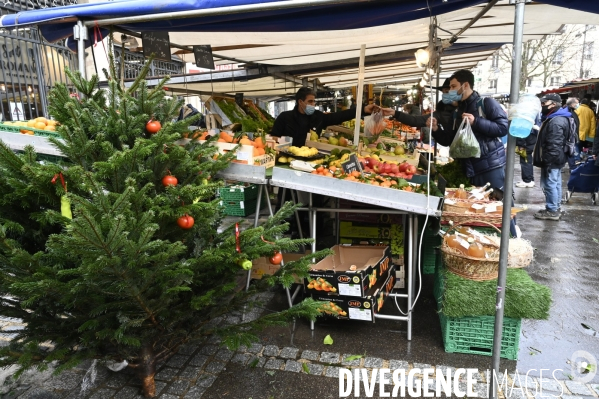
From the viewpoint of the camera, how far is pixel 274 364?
3.27m

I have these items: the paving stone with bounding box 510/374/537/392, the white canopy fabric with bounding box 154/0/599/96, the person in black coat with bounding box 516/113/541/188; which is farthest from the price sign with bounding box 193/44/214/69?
the person in black coat with bounding box 516/113/541/188

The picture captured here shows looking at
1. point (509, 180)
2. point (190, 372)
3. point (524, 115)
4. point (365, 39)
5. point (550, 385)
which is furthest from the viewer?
point (365, 39)

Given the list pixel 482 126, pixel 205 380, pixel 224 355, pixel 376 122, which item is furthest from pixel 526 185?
pixel 205 380

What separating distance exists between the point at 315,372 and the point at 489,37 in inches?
223

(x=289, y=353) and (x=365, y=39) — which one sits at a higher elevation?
(x=365, y=39)

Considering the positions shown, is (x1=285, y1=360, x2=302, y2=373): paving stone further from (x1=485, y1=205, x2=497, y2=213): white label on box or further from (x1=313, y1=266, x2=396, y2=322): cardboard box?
(x1=485, y1=205, x2=497, y2=213): white label on box

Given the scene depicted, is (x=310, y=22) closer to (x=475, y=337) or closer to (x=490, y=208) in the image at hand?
(x=490, y=208)

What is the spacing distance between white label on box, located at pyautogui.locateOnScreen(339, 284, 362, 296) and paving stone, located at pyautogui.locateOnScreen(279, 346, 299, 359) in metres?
0.63

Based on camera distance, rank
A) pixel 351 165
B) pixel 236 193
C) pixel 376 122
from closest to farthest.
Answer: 1. pixel 351 165
2. pixel 376 122
3. pixel 236 193

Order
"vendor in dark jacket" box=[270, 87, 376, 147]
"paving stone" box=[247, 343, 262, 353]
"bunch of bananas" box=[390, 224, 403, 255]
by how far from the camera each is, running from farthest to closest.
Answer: "vendor in dark jacket" box=[270, 87, 376, 147] → "bunch of bananas" box=[390, 224, 403, 255] → "paving stone" box=[247, 343, 262, 353]

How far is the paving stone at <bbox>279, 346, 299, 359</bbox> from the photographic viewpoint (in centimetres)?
338

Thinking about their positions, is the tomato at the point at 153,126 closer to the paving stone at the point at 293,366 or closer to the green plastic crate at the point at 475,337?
the paving stone at the point at 293,366

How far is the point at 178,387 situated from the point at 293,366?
34.9 inches

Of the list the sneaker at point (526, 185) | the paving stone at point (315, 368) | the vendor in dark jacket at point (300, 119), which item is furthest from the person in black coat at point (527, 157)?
the paving stone at point (315, 368)
